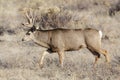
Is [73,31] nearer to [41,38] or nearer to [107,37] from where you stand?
[41,38]

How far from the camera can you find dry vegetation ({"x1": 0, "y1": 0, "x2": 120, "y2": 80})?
1129 centimetres

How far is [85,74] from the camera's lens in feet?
36.8

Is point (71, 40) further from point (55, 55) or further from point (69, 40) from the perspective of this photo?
point (55, 55)

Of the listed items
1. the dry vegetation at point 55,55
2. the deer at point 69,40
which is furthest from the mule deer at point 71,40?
the dry vegetation at point 55,55

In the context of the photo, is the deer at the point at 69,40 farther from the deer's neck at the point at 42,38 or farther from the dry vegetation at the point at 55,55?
the dry vegetation at the point at 55,55

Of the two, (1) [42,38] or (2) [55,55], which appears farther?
(2) [55,55]

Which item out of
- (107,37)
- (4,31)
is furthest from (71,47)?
(4,31)

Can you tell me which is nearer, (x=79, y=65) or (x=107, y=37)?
(x=79, y=65)

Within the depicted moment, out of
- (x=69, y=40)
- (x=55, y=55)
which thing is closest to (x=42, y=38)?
(x=69, y=40)

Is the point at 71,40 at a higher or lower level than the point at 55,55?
higher

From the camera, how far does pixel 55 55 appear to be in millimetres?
14430

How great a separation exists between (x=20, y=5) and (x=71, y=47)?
59.5 feet

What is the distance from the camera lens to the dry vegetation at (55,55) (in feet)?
37.0

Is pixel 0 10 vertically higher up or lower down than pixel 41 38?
lower down
